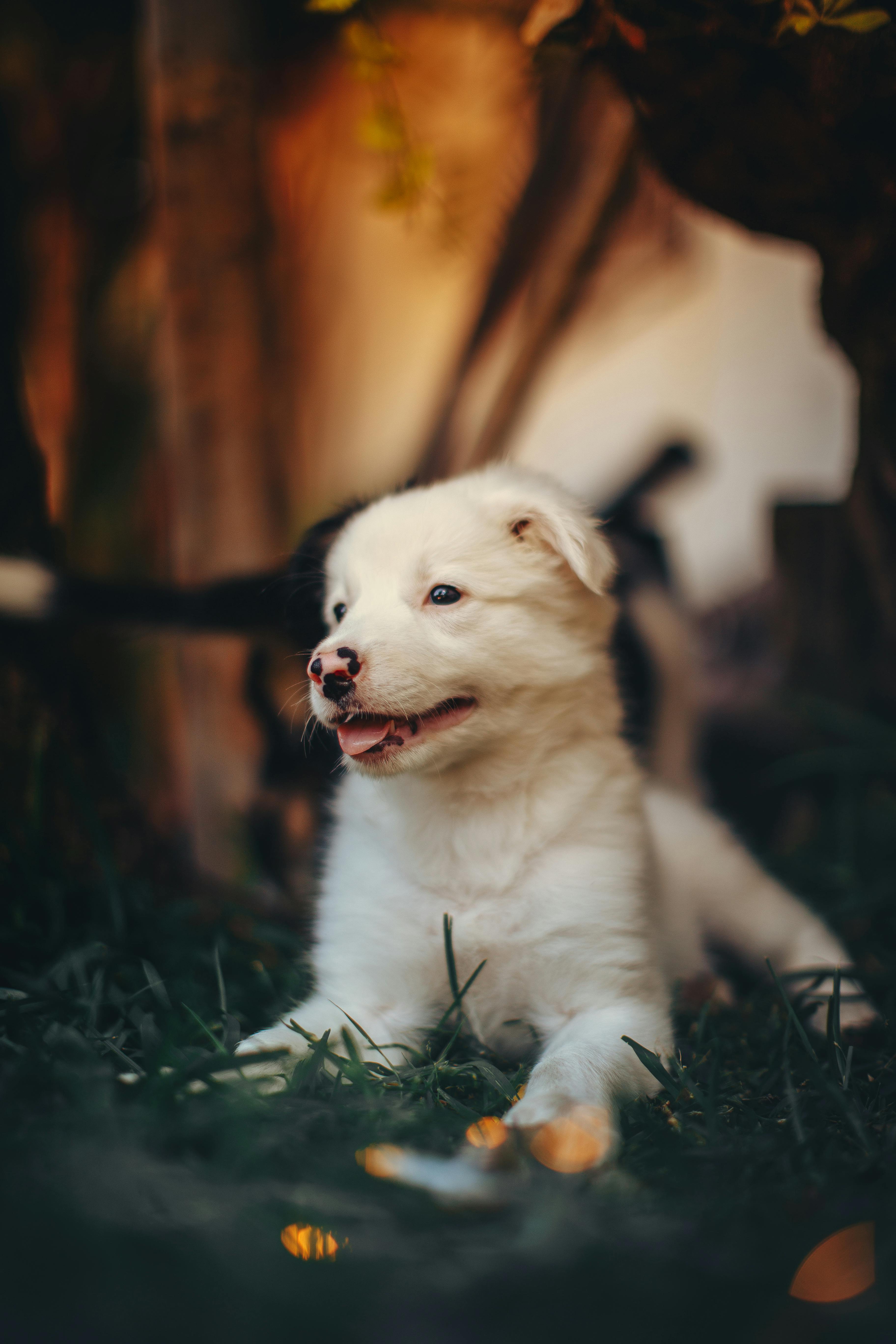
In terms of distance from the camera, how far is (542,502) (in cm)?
188

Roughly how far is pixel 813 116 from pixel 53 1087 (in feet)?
7.28

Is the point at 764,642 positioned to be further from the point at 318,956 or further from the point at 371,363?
the point at 318,956

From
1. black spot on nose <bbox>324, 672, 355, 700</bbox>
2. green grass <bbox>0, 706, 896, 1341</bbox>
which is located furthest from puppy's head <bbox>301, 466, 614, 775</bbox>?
green grass <bbox>0, 706, 896, 1341</bbox>

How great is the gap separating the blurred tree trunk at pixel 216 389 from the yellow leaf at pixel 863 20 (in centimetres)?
191

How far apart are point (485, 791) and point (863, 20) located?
1.55 metres

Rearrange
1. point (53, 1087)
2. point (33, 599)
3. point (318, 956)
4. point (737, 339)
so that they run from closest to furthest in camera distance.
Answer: point (53, 1087) → point (318, 956) → point (33, 599) → point (737, 339)

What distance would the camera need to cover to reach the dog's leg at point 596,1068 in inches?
52.8

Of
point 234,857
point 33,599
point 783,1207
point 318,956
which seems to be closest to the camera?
point 783,1207

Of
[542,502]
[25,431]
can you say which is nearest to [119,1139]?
[542,502]

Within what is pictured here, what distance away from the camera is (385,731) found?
1739 mm

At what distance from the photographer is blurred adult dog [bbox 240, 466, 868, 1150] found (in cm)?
173

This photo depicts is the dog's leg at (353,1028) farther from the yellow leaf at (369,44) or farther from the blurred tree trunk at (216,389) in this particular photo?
the yellow leaf at (369,44)

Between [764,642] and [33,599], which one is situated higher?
[33,599]

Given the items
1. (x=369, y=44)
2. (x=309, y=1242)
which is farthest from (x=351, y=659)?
(x=369, y=44)
